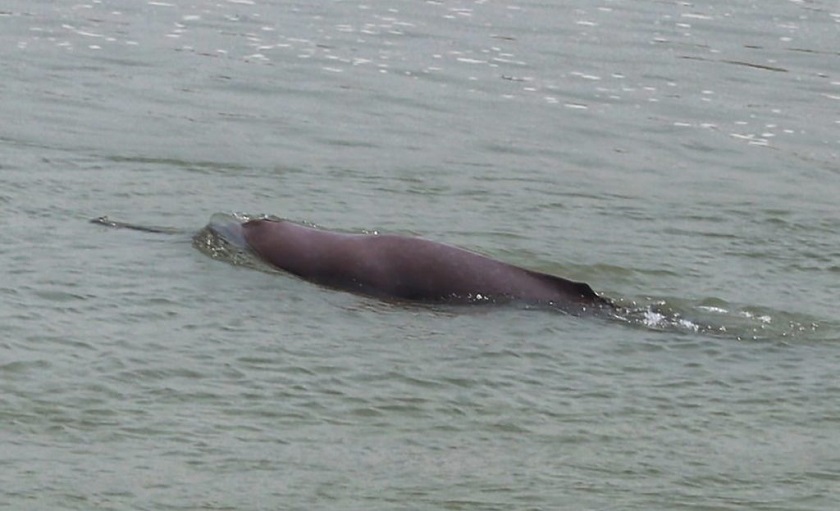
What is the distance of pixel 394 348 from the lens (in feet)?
27.2

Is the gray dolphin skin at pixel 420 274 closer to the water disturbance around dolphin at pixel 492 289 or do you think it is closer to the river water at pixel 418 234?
the water disturbance around dolphin at pixel 492 289

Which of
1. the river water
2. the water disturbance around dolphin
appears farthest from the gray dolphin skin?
the river water

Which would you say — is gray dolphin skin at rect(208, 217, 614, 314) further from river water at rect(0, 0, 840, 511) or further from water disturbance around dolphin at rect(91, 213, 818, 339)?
river water at rect(0, 0, 840, 511)

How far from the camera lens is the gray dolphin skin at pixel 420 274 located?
8984 mm

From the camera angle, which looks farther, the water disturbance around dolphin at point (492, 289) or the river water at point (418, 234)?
the water disturbance around dolphin at point (492, 289)

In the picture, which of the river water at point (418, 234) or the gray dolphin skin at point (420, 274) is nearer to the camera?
the river water at point (418, 234)

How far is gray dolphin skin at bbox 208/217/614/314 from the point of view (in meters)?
8.98

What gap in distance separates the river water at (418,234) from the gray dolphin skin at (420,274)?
135 millimetres

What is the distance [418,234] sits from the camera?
34.8 ft

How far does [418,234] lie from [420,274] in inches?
61.5

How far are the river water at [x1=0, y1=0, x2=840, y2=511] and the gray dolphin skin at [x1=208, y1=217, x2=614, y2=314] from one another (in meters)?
0.14

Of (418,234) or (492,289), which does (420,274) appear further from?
(418,234)

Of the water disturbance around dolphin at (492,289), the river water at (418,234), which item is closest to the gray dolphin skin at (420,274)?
the water disturbance around dolphin at (492,289)

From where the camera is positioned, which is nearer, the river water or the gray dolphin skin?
the river water
